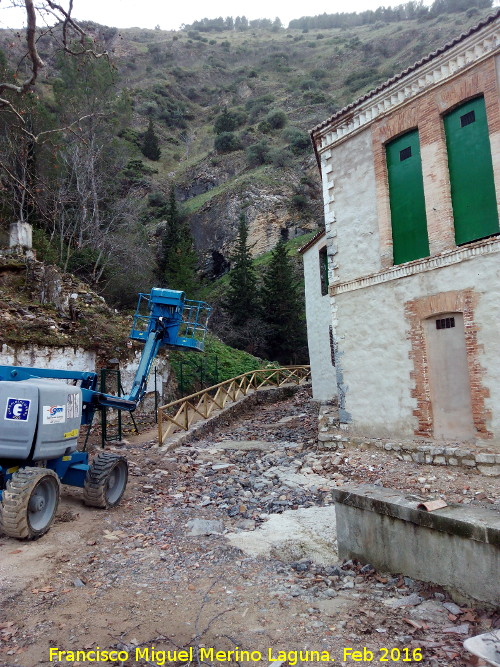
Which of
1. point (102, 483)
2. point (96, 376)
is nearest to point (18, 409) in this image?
point (102, 483)

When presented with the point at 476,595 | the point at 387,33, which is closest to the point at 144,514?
the point at 476,595

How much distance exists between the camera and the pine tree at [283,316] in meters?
29.2

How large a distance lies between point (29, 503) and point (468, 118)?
33.7ft

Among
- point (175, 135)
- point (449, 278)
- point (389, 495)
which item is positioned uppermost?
point (175, 135)

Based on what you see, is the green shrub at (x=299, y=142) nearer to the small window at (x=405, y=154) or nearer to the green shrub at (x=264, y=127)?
the green shrub at (x=264, y=127)

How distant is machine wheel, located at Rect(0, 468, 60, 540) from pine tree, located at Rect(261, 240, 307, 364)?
23.5 meters

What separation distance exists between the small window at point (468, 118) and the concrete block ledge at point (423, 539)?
25.4 ft

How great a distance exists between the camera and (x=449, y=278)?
9.05 metres

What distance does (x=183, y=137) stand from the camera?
2299 inches

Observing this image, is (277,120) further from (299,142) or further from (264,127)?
(299,142)

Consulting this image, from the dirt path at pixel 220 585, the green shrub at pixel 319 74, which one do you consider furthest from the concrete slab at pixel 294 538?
the green shrub at pixel 319 74

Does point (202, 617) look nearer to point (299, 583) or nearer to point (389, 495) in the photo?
point (299, 583)

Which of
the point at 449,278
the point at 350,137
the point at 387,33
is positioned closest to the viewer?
the point at 449,278

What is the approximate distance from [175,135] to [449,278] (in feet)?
187
